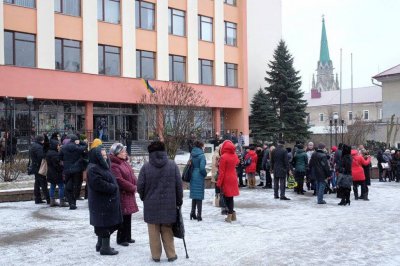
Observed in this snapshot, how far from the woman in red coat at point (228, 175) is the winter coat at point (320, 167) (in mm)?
4062

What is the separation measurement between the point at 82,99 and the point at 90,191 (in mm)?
25769

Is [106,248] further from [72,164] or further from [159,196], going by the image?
[72,164]

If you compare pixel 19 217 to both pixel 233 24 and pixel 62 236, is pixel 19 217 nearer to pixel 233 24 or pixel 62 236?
pixel 62 236

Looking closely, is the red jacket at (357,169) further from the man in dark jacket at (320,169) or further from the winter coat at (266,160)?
the winter coat at (266,160)

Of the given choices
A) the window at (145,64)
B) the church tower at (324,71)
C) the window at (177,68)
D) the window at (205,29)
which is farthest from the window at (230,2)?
the church tower at (324,71)

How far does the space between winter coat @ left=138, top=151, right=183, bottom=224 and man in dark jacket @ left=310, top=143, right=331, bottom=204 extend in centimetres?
735

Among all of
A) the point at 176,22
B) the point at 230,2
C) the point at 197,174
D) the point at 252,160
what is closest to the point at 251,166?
the point at 252,160

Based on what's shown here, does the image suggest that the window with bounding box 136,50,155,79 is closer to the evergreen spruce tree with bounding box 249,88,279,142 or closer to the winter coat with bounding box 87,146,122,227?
the evergreen spruce tree with bounding box 249,88,279,142

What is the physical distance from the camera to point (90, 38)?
32438 millimetres

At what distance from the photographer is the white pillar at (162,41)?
36250mm

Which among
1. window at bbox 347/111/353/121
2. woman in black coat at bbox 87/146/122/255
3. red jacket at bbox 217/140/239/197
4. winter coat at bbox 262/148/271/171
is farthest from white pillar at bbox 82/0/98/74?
window at bbox 347/111/353/121

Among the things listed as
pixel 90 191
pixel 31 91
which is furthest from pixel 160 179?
pixel 31 91

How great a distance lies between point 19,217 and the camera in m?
10.9

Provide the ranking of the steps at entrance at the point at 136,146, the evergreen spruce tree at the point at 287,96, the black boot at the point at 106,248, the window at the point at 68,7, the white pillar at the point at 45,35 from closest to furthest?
the black boot at the point at 106,248
the white pillar at the point at 45,35
the window at the point at 68,7
the steps at entrance at the point at 136,146
the evergreen spruce tree at the point at 287,96
